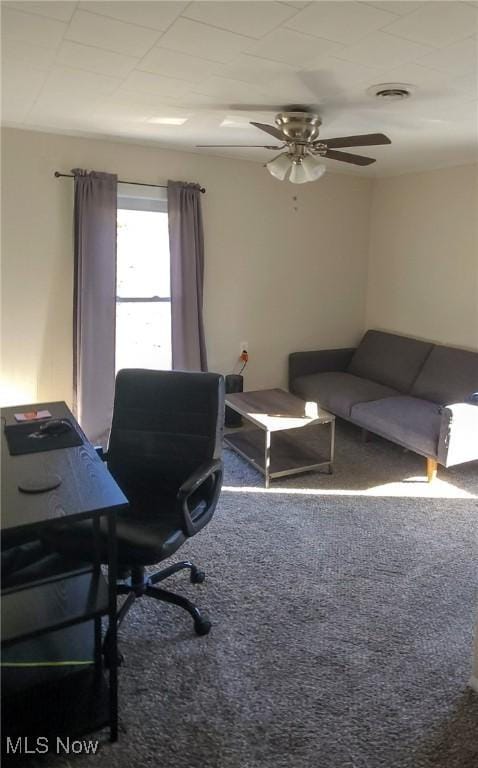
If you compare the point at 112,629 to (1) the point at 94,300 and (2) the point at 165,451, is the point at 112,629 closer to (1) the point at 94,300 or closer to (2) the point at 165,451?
(2) the point at 165,451

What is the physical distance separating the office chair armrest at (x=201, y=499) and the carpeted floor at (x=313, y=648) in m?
0.47

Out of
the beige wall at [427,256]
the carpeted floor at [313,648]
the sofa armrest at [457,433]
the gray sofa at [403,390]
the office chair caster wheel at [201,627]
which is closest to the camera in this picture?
the carpeted floor at [313,648]

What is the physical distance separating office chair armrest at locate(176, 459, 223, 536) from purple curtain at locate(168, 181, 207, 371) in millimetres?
2100

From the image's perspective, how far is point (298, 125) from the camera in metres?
2.86

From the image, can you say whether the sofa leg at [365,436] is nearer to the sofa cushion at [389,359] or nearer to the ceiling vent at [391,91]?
the sofa cushion at [389,359]

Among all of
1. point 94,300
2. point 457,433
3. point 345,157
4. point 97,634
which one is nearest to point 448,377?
point 457,433

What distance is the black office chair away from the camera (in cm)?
213

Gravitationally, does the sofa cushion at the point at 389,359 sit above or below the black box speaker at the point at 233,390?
above

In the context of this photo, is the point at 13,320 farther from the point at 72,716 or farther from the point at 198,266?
→ the point at 72,716

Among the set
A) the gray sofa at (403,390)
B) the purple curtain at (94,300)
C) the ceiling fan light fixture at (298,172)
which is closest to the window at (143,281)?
the purple curtain at (94,300)

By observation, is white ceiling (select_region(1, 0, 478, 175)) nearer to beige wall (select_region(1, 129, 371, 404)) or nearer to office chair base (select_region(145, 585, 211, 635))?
beige wall (select_region(1, 129, 371, 404))

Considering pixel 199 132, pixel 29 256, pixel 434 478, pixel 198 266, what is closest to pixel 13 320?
pixel 29 256

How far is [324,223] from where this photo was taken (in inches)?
189

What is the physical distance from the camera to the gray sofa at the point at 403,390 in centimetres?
334
